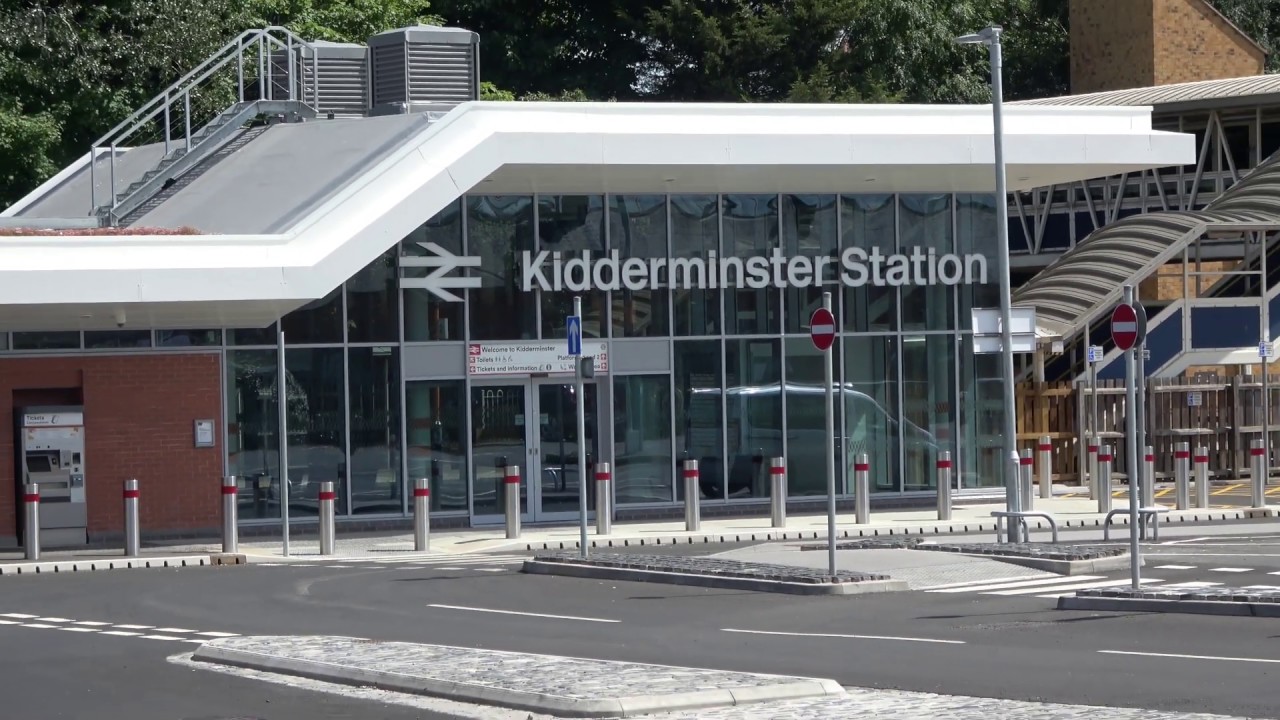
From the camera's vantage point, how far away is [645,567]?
20.3 meters

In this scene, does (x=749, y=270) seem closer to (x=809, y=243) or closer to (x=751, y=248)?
(x=751, y=248)

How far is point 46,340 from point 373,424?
184 inches

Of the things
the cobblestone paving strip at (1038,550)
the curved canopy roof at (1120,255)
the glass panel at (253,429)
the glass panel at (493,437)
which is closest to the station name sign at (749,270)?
the glass panel at (493,437)

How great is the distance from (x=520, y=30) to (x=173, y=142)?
22270 millimetres

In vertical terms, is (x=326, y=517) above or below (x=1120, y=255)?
below

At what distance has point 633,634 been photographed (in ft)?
50.8

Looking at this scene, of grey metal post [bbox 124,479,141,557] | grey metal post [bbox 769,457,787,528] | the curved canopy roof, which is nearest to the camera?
grey metal post [bbox 124,479,141,557]

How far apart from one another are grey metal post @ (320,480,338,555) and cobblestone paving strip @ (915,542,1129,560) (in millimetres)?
7664

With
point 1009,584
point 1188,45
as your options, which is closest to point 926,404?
point 1009,584

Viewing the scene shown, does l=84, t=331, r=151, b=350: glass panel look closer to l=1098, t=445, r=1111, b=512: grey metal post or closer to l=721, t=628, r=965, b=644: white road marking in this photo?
l=1098, t=445, r=1111, b=512: grey metal post

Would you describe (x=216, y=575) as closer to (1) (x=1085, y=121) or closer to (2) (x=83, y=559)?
(2) (x=83, y=559)

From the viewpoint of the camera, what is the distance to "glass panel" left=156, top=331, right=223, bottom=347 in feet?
89.0

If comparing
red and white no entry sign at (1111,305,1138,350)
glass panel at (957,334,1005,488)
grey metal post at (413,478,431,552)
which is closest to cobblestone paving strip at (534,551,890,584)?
grey metal post at (413,478,431,552)

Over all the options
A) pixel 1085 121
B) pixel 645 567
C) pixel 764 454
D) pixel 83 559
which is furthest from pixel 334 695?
pixel 1085 121
